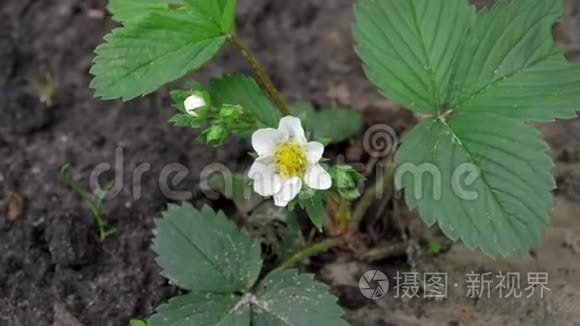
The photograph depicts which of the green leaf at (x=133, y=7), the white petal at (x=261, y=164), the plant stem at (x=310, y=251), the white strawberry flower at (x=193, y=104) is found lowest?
the plant stem at (x=310, y=251)

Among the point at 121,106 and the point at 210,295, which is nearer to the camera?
the point at 210,295

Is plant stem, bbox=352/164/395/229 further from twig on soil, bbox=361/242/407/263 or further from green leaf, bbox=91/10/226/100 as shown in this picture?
green leaf, bbox=91/10/226/100

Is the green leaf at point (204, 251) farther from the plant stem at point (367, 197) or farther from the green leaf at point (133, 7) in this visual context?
the green leaf at point (133, 7)

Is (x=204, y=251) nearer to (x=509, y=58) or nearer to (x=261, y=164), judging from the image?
(x=261, y=164)

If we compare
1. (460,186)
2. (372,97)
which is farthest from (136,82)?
(372,97)

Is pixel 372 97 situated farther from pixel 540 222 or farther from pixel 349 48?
pixel 540 222

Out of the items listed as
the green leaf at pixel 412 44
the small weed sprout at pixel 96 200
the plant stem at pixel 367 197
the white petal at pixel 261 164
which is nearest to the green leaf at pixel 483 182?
the green leaf at pixel 412 44
